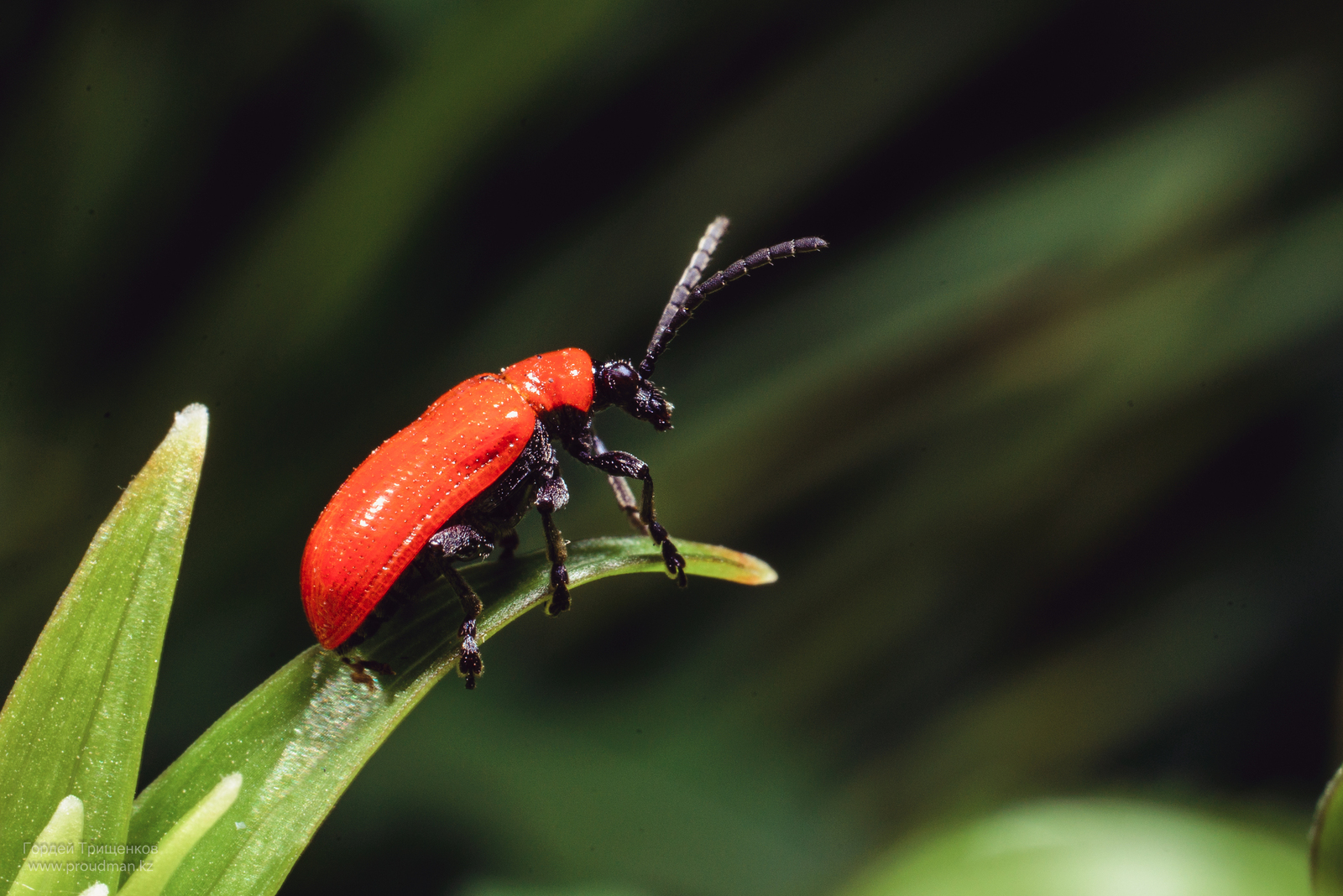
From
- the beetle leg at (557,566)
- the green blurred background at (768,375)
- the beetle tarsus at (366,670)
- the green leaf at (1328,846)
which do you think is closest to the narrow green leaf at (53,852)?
the beetle tarsus at (366,670)

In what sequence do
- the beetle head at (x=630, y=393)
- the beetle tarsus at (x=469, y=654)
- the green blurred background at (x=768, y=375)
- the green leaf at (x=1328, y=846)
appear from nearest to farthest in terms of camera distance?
the green leaf at (x=1328, y=846) < the beetle tarsus at (x=469, y=654) < the beetle head at (x=630, y=393) < the green blurred background at (x=768, y=375)

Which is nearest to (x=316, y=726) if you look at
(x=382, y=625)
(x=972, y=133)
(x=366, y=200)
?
(x=382, y=625)

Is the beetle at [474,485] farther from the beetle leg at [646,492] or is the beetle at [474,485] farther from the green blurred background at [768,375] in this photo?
the green blurred background at [768,375]

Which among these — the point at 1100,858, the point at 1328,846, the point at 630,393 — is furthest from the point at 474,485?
the point at 1100,858

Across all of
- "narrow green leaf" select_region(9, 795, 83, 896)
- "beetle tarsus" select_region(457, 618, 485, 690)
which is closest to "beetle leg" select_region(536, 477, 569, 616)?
"beetle tarsus" select_region(457, 618, 485, 690)

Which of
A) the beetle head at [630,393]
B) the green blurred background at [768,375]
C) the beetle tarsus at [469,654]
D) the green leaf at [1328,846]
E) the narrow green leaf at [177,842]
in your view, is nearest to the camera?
the narrow green leaf at [177,842]

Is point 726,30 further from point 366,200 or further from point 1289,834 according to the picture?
point 1289,834
